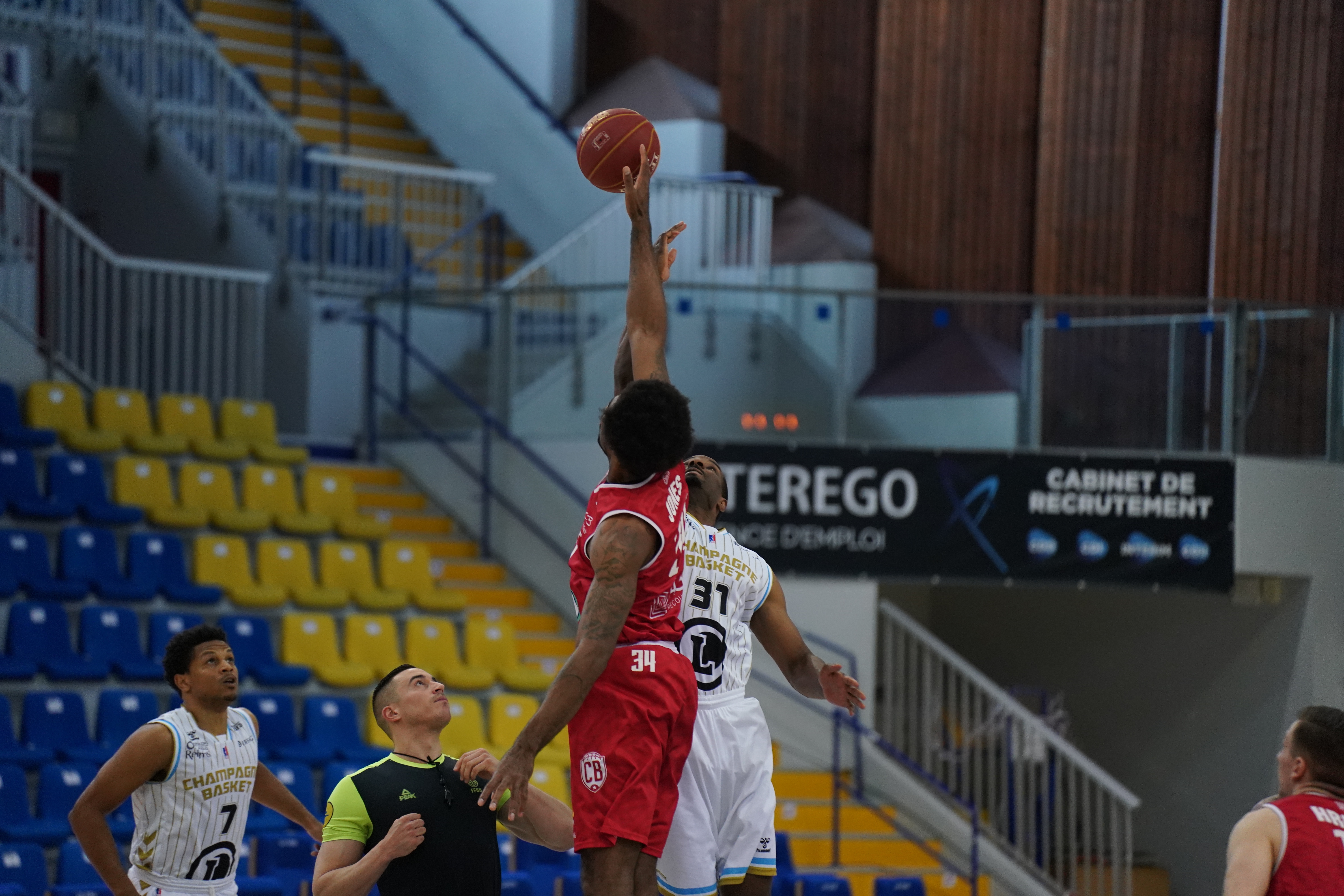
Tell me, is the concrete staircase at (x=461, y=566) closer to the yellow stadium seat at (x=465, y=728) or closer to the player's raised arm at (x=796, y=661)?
the yellow stadium seat at (x=465, y=728)

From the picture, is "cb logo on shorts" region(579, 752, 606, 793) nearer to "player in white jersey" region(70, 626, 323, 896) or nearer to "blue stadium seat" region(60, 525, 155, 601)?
"player in white jersey" region(70, 626, 323, 896)

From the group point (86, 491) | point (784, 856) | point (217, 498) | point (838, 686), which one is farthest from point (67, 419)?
point (838, 686)

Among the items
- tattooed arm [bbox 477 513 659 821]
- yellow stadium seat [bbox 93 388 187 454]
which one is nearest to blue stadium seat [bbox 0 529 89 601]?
yellow stadium seat [bbox 93 388 187 454]

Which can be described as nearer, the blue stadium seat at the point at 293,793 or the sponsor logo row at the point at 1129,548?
the blue stadium seat at the point at 293,793

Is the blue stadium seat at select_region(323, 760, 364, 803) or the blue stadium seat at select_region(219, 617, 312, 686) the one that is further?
the blue stadium seat at select_region(219, 617, 312, 686)

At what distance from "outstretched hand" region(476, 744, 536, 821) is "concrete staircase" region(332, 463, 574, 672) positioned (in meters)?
6.74

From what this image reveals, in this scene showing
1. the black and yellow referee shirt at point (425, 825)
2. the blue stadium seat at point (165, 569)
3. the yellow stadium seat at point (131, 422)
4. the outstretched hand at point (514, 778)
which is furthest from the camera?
the yellow stadium seat at point (131, 422)

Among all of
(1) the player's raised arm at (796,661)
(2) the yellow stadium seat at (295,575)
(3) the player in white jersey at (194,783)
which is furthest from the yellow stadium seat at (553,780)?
(1) the player's raised arm at (796,661)

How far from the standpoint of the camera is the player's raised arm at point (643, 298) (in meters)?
4.21

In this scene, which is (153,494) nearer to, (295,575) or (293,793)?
(295,575)

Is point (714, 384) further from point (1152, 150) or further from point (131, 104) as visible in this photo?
point (131, 104)

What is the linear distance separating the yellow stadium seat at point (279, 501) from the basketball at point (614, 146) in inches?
244

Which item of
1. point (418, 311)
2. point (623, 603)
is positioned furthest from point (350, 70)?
point (623, 603)

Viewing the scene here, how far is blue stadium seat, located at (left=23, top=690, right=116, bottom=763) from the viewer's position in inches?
322
